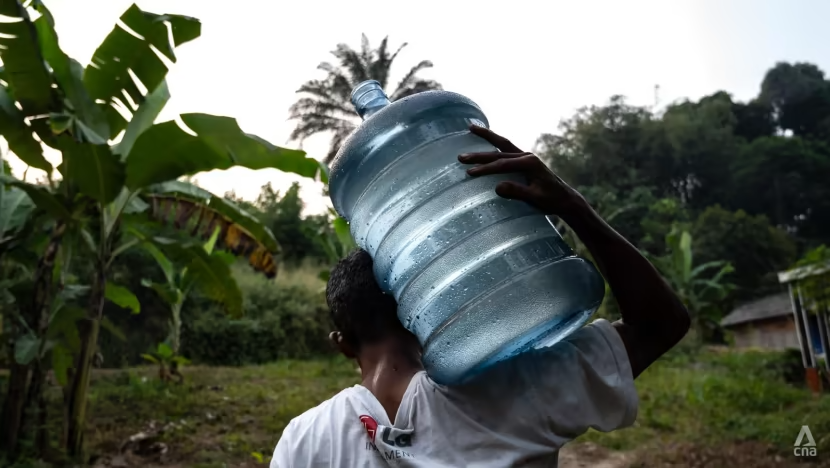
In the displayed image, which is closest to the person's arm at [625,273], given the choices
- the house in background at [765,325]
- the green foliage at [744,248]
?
the house in background at [765,325]

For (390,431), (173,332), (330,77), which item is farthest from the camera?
(330,77)

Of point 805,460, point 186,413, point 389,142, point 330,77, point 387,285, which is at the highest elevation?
point 330,77

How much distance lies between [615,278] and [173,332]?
9542 millimetres

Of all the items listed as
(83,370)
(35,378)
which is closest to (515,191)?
(83,370)

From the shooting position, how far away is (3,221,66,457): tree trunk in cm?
451

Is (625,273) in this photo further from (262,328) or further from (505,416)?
(262,328)

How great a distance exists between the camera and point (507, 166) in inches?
41.8

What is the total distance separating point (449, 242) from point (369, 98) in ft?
1.24

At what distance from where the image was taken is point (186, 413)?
702cm

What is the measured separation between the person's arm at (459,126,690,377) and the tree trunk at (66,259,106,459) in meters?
4.24

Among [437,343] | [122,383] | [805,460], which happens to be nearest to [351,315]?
[437,343]

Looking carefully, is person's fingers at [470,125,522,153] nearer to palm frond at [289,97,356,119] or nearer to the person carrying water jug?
the person carrying water jug

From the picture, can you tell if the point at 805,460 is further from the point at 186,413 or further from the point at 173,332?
the point at 173,332

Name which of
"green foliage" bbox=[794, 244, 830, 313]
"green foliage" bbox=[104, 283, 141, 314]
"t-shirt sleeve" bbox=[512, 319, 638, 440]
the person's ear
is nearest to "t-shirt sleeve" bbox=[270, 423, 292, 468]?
the person's ear
